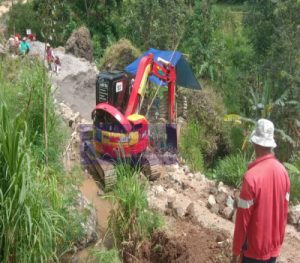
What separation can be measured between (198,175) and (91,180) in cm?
196

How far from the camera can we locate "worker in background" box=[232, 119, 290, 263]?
12.8 feet

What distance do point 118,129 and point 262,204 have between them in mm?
3611

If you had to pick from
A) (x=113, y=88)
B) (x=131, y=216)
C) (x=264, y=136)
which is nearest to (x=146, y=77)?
(x=113, y=88)

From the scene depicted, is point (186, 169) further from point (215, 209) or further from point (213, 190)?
point (215, 209)

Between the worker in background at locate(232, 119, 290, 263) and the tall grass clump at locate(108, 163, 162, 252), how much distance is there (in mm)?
1454

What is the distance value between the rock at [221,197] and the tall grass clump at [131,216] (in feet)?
6.35

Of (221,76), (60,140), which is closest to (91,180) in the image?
(60,140)

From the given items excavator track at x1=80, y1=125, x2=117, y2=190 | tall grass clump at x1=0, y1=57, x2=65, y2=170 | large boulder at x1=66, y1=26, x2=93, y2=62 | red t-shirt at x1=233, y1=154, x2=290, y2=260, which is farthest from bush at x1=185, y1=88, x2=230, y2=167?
red t-shirt at x1=233, y1=154, x2=290, y2=260

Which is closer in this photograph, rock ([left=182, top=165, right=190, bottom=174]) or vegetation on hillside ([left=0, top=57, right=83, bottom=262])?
vegetation on hillside ([left=0, top=57, right=83, bottom=262])

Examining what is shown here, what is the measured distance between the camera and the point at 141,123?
7.49 meters

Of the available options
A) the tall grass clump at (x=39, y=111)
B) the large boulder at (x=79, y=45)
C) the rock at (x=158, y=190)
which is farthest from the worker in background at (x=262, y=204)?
the large boulder at (x=79, y=45)

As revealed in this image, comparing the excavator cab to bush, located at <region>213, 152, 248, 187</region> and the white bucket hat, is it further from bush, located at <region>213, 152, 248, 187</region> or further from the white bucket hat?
the white bucket hat

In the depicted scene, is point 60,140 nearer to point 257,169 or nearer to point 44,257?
point 44,257

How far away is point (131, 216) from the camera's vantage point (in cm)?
537
